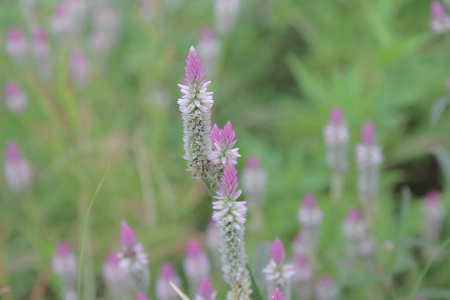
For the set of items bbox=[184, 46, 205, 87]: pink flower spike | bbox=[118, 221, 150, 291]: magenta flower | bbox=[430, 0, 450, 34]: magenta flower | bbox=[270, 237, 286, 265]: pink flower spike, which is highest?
bbox=[430, 0, 450, 34]: magenta flower

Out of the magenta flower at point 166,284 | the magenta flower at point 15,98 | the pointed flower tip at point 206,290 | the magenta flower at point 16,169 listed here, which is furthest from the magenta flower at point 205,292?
the magenta flower at point 15,98

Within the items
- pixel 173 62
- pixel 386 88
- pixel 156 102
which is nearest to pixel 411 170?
pixel 386 88

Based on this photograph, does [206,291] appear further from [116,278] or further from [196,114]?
[116,278]

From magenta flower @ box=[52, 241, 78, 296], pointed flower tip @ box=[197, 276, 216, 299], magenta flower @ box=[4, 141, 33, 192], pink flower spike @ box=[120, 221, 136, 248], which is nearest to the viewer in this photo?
pointed flower tip @ box=[197, 276, 216, 299]

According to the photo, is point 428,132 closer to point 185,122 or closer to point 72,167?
point 72,167

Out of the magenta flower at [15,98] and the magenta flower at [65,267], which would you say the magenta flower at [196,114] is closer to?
the magenta flower at [65,267]

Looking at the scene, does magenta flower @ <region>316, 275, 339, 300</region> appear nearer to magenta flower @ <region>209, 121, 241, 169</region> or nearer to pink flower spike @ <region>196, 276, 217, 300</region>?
pink flower spike @ <region>196, 276, 217, 300</region>

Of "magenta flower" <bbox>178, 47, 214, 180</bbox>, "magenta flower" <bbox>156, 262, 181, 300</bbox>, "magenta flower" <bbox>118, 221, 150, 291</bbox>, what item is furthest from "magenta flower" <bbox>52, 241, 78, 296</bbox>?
"magenta flower" <bbox>178, 47, 214, 180</bbox>
